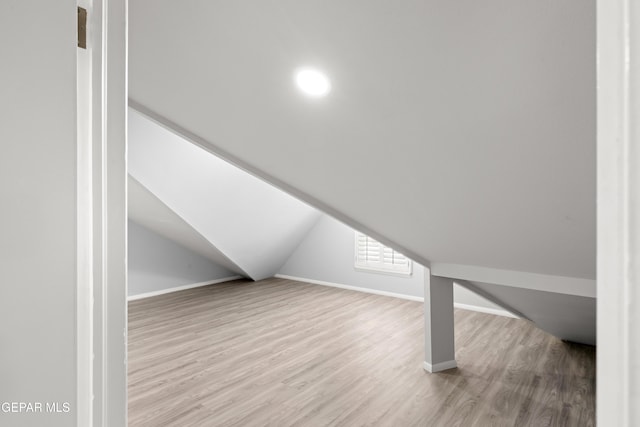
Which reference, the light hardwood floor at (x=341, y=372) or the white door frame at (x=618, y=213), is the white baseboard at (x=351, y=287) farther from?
the white door frame at (x=618, y=213)

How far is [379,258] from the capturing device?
6.05m

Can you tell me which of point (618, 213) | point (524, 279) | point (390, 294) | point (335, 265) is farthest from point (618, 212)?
point (335, 265)

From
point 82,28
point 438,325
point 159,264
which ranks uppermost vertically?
point 82,28

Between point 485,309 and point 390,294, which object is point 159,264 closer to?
point 390,294

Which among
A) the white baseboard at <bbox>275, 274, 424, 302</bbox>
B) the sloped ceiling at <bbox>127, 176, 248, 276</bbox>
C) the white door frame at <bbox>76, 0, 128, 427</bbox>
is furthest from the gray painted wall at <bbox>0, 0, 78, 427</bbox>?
the white baseboard at <bbox>275, 274, 424, 302</bbox>

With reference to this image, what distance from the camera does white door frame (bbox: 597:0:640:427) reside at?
1.03 ft

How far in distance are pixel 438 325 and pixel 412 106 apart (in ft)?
7.41

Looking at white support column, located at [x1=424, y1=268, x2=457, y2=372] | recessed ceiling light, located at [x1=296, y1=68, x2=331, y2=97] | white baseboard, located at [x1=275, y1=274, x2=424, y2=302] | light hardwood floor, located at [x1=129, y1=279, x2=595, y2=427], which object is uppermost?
recessed ceiling light, located at [x1=296, y1=68, x2=331, y2=97]

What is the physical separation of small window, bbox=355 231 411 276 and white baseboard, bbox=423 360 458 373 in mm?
2400

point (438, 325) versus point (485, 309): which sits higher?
point (438, 325)

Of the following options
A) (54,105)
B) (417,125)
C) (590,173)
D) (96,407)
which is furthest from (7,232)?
(590,173)

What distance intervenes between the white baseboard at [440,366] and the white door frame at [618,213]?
10.2ft

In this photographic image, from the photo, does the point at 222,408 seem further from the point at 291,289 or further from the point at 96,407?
the point at 291,289

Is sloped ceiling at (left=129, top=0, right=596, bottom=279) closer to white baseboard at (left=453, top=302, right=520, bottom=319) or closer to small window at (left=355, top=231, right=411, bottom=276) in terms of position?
white baseboard at (left=453, top=302, right=520, bottom=319)
